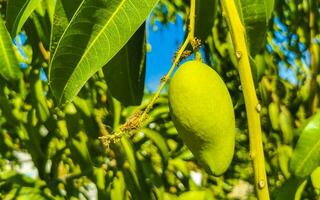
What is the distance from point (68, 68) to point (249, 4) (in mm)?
179

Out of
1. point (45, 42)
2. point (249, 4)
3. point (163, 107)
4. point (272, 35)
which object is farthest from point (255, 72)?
point (272, 35)

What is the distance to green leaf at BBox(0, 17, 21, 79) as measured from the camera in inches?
28.2

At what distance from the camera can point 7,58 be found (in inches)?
29.1

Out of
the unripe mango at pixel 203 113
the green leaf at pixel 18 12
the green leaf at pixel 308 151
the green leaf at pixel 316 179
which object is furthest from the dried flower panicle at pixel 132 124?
the green leaf at pixel 316 179

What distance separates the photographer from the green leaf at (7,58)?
2.35 ft

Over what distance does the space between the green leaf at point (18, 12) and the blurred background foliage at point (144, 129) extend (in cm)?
12

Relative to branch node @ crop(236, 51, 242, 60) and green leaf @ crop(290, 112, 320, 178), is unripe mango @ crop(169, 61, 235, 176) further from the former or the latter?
green leaf @ crop(290, 112, 320, 178)

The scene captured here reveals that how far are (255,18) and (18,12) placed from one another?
8.5 inches

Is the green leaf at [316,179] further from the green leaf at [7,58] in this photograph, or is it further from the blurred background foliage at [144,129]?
the green leaf at [7,58]

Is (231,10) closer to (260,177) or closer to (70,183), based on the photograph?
(260,177)

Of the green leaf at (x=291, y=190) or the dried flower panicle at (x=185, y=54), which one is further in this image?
the green leaf at (x=291, y=190)

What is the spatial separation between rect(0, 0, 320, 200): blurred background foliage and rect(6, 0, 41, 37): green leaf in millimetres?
118

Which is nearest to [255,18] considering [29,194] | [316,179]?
[316,179]

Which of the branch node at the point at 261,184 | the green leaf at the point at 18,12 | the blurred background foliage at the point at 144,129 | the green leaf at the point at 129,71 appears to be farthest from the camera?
the blurred background foliage at the point at 144,129
